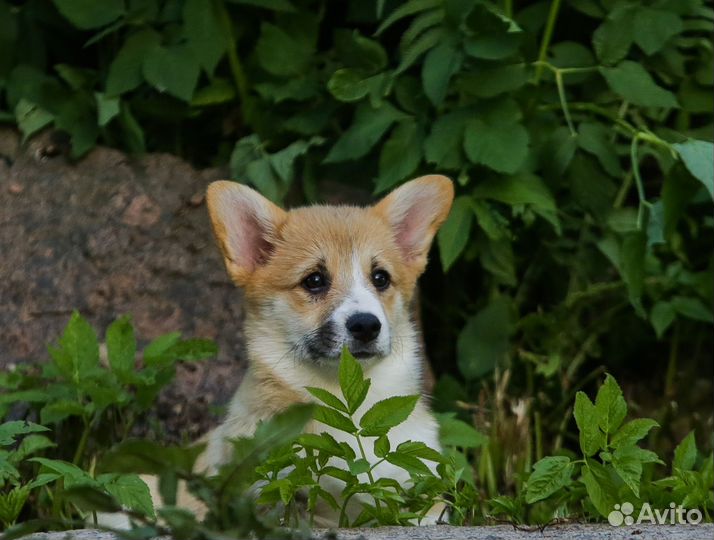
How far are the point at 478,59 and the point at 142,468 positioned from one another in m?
3.38

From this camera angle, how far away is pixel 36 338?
5.93 m

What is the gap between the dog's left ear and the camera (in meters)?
5.23

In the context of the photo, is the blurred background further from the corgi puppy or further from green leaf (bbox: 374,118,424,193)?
the corgi puppy

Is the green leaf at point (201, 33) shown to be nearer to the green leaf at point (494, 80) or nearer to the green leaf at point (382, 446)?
the green leaf at point (494, 80)

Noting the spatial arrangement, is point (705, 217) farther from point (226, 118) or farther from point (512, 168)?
point (226, 118)

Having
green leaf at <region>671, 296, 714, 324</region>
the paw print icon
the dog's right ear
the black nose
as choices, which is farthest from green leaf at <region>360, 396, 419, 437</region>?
green leaf at <region>671, 296, 714, 324</region>

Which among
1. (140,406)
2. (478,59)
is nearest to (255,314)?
(140,406)

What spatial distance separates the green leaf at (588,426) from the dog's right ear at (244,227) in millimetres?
1837

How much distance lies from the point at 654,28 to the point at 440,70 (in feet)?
3.59

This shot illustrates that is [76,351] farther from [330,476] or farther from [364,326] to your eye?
[330,476]

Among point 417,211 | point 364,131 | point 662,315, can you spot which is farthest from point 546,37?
point 662,315

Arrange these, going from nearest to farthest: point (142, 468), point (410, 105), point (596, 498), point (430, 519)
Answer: point (142, 468)
point (596, 498)
point (430, 519)
point (410, 105)

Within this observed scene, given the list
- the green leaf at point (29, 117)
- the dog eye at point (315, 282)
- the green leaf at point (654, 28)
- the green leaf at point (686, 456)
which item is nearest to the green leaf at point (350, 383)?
the green leaf at point (686, 456)

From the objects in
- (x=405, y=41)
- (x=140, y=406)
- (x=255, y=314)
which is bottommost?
(x=140, y=406)
